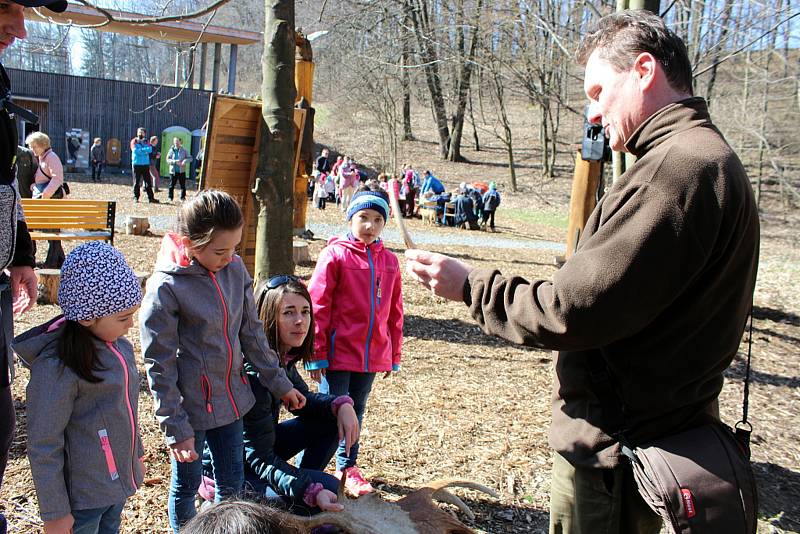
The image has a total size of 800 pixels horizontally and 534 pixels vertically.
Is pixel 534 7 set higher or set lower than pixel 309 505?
higher

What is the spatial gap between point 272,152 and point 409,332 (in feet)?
8.11

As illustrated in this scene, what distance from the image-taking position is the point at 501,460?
14.2ft

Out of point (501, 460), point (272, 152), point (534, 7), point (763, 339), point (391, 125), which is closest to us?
point (501, 460)

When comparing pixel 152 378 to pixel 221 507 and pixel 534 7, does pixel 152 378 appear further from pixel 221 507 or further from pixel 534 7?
pixel 534 7

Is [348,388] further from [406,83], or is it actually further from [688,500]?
[406,83]

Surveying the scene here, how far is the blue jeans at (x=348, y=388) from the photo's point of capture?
3.75 m

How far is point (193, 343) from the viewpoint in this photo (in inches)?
111

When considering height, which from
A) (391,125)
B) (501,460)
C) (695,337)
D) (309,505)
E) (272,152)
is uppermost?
(391,125)

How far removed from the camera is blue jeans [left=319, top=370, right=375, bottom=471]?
3.75m

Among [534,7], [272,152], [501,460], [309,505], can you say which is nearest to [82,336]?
[309,505]

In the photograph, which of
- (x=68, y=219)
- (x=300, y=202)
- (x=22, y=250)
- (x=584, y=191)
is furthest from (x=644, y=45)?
(x=300, y=202)

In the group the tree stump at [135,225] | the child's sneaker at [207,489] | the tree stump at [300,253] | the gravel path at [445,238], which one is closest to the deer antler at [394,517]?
the child's sneaker at [207,489]

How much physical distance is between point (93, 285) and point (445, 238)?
1436cm

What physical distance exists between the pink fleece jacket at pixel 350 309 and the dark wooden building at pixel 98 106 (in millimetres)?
24208
